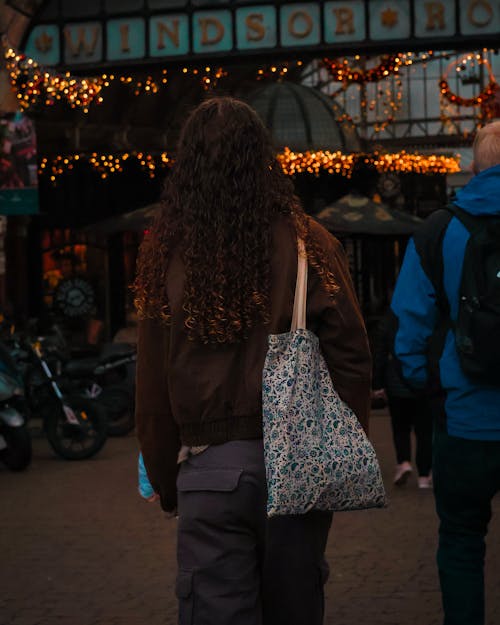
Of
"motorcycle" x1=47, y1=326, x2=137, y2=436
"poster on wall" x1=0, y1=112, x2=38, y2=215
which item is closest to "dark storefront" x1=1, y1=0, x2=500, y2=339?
"poster on wall" x1=0, y1=112, x2=38, y2=215

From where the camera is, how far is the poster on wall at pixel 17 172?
16.4 meters

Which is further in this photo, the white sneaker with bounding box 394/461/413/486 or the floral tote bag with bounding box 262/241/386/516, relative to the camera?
the white sneaker with bounding box 394/461/413/486

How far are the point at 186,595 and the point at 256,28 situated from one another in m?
13.6

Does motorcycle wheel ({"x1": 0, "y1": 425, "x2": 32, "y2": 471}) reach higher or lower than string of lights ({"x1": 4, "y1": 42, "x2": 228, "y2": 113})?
lower

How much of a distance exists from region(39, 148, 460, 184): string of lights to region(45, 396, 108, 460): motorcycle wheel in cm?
1148

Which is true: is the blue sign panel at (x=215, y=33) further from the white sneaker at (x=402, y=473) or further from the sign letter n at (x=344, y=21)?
the white sneaker at (x=402, y=473)

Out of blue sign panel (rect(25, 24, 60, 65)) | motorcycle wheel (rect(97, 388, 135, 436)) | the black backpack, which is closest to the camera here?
the black backpack

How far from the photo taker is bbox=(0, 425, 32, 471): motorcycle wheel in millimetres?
11727

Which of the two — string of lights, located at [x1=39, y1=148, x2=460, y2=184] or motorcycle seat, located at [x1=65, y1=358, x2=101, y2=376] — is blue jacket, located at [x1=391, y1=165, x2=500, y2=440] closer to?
motorcycle seat, located at [x1=65, y1=358, x2=101, y2=376]

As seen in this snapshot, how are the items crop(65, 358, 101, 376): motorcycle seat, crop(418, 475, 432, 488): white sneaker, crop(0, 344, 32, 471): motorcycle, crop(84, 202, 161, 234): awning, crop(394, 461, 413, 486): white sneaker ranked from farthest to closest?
crop(84, 202, 161, 234): awning, crop(65, 358, 101, 376): motorcycle seat, crop(0, 344, 32, 471): motorcycle, crop(394, 461, 413, 486): white sneaker, crop(418, 475, 432, 488): white sneaker

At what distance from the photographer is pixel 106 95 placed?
26484 mm

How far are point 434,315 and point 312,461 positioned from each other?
1.22 metres

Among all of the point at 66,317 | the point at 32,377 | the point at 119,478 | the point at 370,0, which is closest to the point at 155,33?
the point at 370,0

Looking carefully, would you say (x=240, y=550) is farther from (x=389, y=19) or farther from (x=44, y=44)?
Result: (x=44, y=44)
